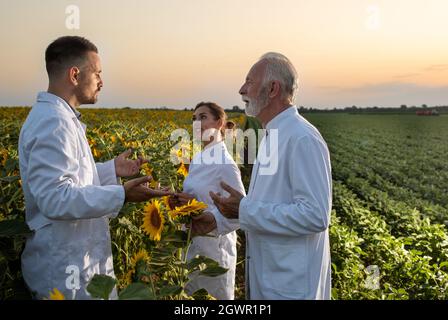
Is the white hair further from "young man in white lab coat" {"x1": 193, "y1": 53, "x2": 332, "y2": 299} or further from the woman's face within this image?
the woman's face

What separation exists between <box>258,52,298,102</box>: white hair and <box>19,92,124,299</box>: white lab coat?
0.86 meters

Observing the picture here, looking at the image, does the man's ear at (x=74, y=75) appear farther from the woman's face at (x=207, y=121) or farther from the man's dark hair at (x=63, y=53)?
the woman's face at (x=207, y=121)

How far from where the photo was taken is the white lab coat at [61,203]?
6.50 feet

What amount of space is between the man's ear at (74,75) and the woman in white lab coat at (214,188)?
1.06 meters

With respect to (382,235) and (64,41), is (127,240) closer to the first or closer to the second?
(64,41)

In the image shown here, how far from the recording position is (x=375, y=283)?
436 cm

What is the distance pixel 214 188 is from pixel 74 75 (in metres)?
1.37

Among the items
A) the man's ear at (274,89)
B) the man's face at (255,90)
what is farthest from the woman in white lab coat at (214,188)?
the man's ear at (274,89)

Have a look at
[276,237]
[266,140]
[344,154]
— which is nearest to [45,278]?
[276,237]

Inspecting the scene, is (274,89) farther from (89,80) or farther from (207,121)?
(207,121)

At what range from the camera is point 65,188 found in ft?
6.47

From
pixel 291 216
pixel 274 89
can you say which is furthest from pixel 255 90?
pixel 291 216

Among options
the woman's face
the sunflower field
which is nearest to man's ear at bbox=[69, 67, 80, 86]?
the sunflower field

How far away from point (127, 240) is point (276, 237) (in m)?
1.25
